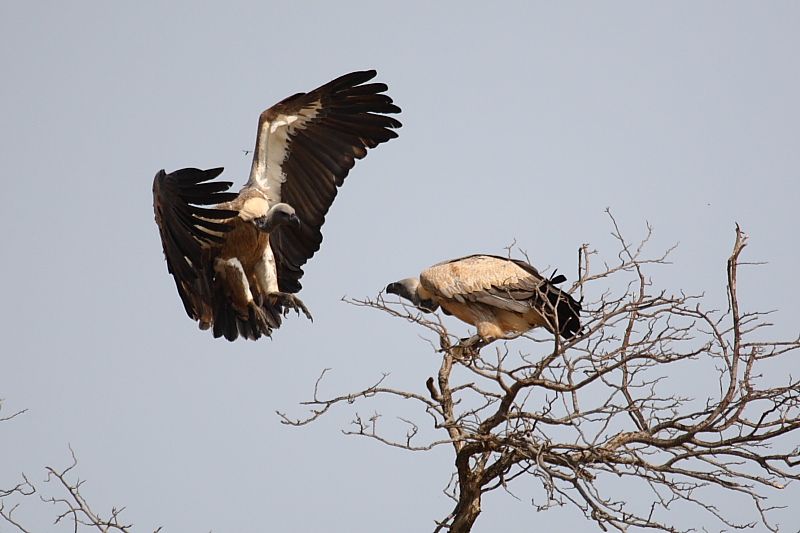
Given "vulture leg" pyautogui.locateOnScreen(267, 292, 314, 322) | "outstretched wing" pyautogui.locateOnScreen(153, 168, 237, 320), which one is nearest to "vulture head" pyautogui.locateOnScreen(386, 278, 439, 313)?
"vulture leg" pyautogui.locateOnScreen(267, 292, 314, 322)

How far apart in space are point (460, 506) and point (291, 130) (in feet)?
11.4

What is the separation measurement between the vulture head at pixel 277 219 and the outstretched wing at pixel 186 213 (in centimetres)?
32

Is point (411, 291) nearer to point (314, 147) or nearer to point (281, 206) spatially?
point (281, 206)

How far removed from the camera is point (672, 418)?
4.19 metres

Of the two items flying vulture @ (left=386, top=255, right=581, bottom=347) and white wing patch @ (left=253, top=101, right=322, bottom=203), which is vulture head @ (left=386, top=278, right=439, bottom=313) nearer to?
flying vulture @ (left=386, top=255, right=581, bottom=347)

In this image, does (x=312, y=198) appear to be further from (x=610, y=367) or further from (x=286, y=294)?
(x=610, y=367)

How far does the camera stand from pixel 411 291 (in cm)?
632

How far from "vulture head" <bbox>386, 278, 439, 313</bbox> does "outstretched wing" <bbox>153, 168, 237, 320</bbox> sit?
124cm

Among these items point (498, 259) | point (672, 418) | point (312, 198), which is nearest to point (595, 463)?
point (672, 418)

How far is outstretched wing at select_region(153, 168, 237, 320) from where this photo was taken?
549 centimetres

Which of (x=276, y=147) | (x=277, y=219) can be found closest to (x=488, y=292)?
(x=277, y=219)

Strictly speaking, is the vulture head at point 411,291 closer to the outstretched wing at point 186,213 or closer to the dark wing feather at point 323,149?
the dark wing feather at point 323,149

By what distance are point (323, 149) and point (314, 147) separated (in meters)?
0.08

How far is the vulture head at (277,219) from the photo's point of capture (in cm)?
646
